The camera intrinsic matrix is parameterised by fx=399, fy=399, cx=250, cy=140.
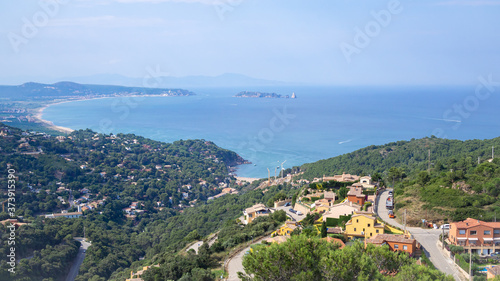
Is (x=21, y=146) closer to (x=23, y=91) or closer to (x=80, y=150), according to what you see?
(x=80, y=150)

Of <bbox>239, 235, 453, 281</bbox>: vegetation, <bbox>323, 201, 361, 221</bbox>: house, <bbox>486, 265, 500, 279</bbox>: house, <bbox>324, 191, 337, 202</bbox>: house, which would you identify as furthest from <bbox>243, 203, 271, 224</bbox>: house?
<bbox>239, 235, 453, 281</bbox>: vegetation

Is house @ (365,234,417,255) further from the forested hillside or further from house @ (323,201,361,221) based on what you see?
the forested hillside

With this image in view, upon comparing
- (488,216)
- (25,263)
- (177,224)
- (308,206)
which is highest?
(488,216)

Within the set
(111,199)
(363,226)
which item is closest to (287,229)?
(363,226)

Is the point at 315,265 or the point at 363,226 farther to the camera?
the point at 363,226

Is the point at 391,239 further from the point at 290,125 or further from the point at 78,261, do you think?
the point at 290,125

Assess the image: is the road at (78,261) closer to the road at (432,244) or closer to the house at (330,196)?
the house at (330,196)

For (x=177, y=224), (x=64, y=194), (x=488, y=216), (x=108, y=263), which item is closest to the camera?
(x=488, y=216)

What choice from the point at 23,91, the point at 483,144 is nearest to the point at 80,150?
the point at 483,144
